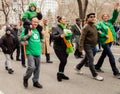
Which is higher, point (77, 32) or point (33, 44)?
point (33, 44)

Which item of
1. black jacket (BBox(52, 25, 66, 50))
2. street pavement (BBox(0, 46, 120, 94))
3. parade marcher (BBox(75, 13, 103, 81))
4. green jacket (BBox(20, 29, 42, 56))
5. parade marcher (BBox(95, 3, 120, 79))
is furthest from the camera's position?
parade marcher (BBox(95, 3, 120, 79))

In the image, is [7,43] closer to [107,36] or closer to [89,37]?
[89,37]

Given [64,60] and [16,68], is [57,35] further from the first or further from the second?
[16,68]

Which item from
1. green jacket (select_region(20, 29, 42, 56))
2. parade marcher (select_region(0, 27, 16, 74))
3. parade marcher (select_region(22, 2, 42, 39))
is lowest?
parade marcher (select_region(0, 27, 16, 74))

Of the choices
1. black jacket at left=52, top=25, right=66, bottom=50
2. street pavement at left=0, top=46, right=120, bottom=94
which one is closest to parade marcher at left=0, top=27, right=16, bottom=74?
street pavement at left=0, top=46, right=120, bottom=94

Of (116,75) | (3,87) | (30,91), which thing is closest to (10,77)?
(3,87)

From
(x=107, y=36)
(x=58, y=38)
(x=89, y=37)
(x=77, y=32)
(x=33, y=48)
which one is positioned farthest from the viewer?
(x=77, y=32)

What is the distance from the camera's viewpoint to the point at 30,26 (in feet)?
33.2

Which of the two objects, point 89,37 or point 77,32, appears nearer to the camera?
point 89,37

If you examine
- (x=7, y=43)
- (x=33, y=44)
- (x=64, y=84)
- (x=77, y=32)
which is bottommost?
(x=64, y=84)

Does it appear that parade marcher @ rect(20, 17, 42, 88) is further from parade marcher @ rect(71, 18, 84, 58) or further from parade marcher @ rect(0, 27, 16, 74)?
parade marcher @ rect(71, 18, 84, 58)

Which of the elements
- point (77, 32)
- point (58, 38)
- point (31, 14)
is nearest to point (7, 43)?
point (31, 14)

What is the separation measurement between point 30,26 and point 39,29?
80 cm

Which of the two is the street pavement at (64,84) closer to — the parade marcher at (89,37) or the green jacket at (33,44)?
the parade marcher at (89,37)
